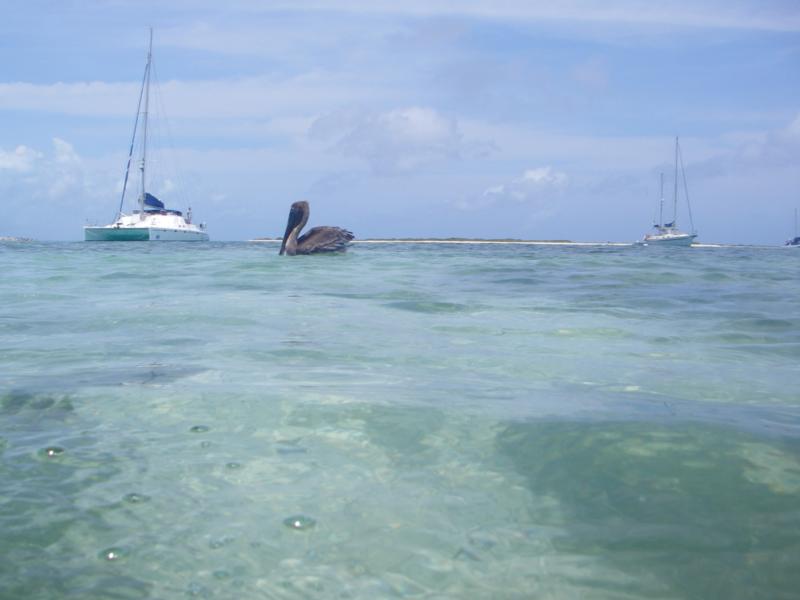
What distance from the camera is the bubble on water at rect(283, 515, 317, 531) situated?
2.99m

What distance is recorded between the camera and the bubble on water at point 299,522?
2990 mm

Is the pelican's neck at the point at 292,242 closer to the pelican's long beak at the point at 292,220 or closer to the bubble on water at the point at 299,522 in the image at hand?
the pelican's long beak at the point at 292,220

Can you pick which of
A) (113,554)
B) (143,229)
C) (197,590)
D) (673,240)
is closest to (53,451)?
(113,554)

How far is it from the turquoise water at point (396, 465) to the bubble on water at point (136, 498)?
0.02 meters

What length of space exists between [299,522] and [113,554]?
0.70 meters

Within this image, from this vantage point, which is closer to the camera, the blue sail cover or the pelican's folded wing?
the pelican's folded wing

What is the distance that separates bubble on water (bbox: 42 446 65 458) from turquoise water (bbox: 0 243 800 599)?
27 mm

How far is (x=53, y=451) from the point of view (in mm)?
3746

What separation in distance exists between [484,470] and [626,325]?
6141 mm

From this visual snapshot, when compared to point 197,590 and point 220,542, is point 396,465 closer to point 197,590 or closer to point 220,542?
point 220,542

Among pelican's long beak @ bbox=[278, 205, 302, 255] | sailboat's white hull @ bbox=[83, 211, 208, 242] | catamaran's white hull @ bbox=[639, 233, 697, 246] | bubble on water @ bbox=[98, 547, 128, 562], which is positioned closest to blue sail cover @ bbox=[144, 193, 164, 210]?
sailboat's white hull @ bbox=[83, 211, 208, 242]

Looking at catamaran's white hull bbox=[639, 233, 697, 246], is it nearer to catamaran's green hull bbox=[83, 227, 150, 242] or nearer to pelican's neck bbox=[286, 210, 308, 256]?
catamaran's green hull bbox=[83, 227, 150, 242]

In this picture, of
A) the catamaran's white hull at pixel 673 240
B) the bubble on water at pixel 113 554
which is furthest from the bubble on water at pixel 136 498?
the catamaran's white hull at pixel 673 240

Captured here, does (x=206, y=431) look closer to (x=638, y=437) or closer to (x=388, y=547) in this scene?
(x=388, y=547)
